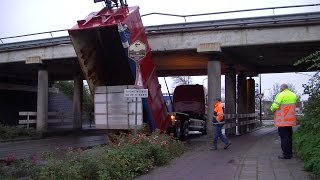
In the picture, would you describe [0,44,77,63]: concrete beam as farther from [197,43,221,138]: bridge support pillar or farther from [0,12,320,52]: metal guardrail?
[197,43,221,138]: bridge support pillar

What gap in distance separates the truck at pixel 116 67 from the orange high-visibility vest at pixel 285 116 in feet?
17.2

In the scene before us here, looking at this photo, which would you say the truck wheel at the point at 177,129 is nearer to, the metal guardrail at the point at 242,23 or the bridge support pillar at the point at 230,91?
the metal guardrail at the point at 242,23

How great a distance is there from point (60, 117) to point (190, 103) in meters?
12.6

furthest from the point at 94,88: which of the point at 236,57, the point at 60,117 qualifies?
the point at 60,117

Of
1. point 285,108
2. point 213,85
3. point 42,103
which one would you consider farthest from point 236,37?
point 42,103

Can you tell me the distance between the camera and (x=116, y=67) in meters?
17.5

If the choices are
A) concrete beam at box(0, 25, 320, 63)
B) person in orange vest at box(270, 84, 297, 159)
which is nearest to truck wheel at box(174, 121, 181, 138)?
concrete beam at box(0, 25, 320, 63)

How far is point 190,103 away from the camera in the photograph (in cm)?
2481

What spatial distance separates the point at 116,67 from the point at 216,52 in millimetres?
6024

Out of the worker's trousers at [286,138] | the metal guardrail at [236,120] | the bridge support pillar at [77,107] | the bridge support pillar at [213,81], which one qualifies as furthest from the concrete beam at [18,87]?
the worker's trousers at [286,138]

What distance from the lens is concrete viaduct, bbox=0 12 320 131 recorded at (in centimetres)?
2073

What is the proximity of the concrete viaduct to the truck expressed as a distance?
4.91m

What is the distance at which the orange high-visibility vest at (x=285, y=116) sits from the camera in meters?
11.4

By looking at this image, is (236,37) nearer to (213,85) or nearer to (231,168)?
(213,85)
